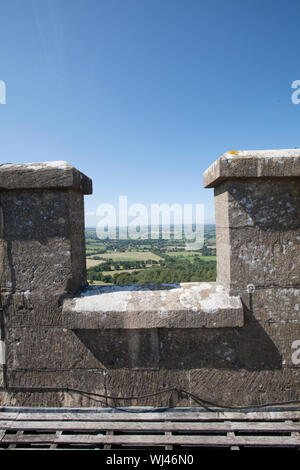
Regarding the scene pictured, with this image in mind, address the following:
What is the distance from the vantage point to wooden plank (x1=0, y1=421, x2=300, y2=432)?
2088mm

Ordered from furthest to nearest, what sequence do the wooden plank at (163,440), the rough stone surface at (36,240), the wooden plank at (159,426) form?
the rough stone surface at (36,240) < the wooden plank at (159,426) < the wooden plank at (163,440)

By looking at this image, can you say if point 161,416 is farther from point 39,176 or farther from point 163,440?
point 39,176

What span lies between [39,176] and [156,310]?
166 cm

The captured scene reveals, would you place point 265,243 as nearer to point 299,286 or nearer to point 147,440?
point 299,286

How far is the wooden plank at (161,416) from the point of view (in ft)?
7.29

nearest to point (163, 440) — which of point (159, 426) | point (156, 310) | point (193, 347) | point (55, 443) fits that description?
point (159, 426)

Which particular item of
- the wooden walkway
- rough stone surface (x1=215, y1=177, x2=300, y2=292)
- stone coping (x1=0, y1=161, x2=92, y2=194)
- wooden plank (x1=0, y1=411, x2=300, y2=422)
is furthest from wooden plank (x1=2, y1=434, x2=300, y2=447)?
stone coping (x1=0, y1=161, x2=92, y2=194)

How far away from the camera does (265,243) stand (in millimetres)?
2363

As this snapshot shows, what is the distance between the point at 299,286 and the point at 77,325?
2101 millimetres

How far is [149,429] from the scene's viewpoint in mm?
2113

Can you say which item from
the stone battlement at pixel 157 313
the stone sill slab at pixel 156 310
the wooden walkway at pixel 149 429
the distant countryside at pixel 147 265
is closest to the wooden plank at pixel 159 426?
the wooden walkway at pixel 149 429

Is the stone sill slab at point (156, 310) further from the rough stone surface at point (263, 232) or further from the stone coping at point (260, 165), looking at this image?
the stone coping at point (260, 165)

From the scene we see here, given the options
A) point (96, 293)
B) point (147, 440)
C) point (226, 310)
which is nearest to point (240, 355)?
point (226, 310)

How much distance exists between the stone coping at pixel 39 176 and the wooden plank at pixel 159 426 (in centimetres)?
209
